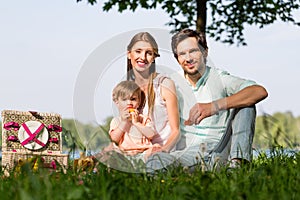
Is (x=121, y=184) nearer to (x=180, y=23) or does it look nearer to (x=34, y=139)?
(x=34, y=139)

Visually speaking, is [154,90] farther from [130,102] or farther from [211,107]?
[211,107]

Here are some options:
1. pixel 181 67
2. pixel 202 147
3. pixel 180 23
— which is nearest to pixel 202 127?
pixel 202 147

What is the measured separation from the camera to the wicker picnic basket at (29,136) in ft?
19.4

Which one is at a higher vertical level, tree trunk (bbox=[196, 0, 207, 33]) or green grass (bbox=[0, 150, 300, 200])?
tree trunk (bbox=[196, 0, 207, 33])

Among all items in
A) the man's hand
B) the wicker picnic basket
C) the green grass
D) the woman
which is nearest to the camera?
the green grass

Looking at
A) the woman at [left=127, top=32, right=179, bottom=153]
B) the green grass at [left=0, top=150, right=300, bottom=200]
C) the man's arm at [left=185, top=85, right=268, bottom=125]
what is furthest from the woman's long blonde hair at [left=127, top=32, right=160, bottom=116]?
the green grass at [left=0, top=150, right=300, bottom=200]

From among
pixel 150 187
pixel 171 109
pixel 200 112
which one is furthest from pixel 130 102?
pixel 150 187

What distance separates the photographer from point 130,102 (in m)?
4.20

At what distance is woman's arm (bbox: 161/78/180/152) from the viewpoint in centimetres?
412

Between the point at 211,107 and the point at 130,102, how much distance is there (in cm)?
64

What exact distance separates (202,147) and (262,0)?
244 inches

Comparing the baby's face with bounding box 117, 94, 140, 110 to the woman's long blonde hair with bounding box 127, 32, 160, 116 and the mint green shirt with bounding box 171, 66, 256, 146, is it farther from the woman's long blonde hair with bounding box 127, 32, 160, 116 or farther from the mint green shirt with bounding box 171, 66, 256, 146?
the mint green shirt with bounding box 171, 66, 256, 146

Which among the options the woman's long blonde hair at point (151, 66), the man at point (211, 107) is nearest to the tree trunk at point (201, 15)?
the man at point (211, 107)

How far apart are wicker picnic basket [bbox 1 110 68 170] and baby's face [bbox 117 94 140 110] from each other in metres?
1.89
